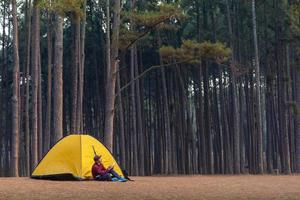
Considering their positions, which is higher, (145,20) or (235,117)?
(145,20)

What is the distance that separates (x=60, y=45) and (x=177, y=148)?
15615 millimetres

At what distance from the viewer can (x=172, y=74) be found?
1272 inches

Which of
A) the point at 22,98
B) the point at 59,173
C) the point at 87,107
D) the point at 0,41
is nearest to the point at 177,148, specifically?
the point at 87,107

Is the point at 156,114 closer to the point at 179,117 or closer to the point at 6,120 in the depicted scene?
the point at 179,117

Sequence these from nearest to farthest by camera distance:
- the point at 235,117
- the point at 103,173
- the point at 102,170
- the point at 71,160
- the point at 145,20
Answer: the point at 103,173
the point at 102,170
the point at 71,160
the point at 145,20
the point at 235,117

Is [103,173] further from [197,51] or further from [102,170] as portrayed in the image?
[197,51]

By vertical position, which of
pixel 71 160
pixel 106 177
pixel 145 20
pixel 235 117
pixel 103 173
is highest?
pixel 145 20

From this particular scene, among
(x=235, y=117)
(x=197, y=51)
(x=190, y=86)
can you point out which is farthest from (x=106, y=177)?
(x=190, y=86)

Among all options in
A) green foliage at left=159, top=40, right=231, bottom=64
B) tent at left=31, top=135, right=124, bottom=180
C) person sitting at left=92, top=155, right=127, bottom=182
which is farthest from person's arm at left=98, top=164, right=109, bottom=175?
green foliage at left=159, top=40, right=231, bottom=64

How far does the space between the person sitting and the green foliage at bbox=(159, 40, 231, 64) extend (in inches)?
306

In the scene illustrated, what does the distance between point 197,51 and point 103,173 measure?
8309mm

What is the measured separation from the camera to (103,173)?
15.2 m

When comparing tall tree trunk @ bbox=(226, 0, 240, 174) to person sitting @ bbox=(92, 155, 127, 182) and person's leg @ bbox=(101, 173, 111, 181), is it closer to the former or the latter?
person sitting @ bbox=(92, 155, 127, 182)

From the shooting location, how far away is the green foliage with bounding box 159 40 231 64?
70.3 ft
